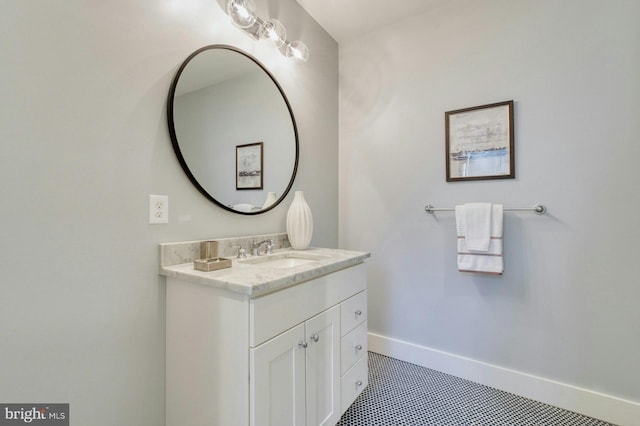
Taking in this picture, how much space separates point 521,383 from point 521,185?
1.19 m

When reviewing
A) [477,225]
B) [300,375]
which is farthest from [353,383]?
[477,225]

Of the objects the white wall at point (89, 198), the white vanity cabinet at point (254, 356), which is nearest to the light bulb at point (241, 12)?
the white wall at point (89, 198)

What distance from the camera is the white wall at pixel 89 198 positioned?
2.74ft

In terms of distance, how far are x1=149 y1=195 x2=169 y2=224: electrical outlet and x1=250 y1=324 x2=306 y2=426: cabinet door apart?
0.67 metres

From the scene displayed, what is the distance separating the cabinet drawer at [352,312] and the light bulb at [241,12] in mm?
1523

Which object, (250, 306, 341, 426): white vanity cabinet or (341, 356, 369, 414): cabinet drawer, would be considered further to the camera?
(341, 356, 369, 414): cabinet drawer

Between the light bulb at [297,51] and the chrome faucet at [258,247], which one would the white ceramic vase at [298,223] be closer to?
the chrome faucet at [258,247]

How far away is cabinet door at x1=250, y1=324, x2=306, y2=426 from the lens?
93 cm

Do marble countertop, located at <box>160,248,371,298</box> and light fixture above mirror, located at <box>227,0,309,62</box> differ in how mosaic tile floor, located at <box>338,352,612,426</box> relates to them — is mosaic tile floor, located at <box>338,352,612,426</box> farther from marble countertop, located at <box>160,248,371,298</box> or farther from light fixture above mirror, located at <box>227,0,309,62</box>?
light fixture above mirror, located at <box>227,0,309,62</box>

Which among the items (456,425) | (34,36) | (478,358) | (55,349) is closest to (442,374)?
(478,358)

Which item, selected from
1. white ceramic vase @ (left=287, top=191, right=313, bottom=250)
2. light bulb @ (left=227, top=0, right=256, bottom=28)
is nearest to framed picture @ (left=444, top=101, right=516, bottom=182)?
white ceramic vase @ (left=287, top=191, right=313, bottom=250)

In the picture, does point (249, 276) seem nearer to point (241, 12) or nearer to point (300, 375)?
point (300, 375)

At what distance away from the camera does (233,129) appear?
1.50 metres

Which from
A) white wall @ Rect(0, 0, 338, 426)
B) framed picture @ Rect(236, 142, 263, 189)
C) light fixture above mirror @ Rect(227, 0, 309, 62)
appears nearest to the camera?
white wall @ Rect(0, 0, 338, 426)
